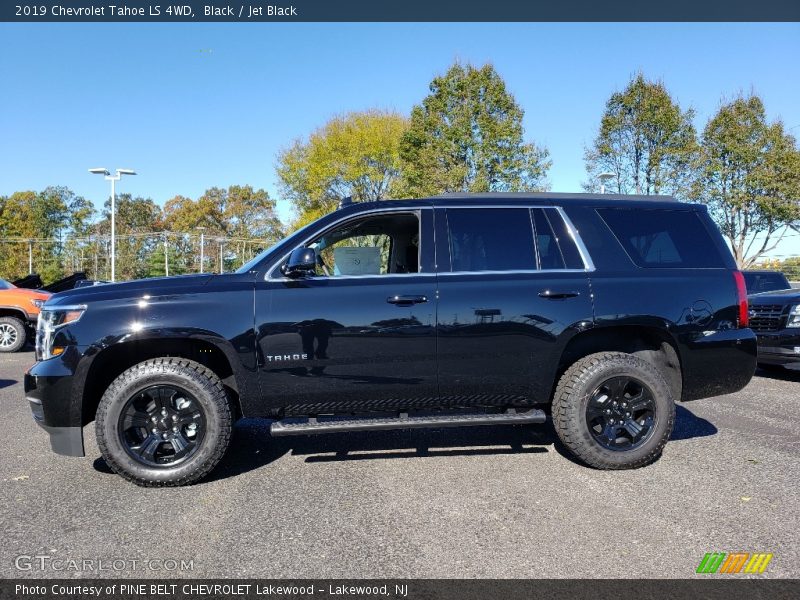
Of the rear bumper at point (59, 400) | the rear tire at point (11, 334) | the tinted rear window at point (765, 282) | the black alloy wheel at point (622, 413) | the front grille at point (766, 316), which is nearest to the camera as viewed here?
the rear bumper at point (59, 400)

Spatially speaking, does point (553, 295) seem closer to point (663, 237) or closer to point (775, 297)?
point (663, 237)

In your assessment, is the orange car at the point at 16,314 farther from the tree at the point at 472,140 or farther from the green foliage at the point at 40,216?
the green foliage at the point at 40,216

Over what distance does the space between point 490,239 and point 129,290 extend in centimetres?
253

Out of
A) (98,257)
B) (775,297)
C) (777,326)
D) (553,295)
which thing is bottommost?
(777,326)

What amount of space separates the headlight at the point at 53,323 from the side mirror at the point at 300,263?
4.46 ft

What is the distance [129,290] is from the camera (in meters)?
3.56

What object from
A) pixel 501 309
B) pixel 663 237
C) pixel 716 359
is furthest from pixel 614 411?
pixel 663 237

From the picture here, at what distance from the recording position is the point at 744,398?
6254 mm

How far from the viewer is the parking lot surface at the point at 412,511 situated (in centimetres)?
259

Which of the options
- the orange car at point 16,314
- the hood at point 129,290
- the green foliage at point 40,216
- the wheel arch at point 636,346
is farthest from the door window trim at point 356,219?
the green foliage at point 40,216

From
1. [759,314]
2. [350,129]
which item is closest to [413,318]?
[759,314]

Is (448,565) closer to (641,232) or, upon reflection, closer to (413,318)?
(413,318)

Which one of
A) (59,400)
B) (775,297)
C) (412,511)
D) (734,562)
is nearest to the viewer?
(734,562)

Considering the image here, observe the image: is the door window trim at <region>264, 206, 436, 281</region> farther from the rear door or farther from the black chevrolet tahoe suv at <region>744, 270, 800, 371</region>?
the black chevrolet tahoe suv at <region>744, 270, 800, 371</region>
